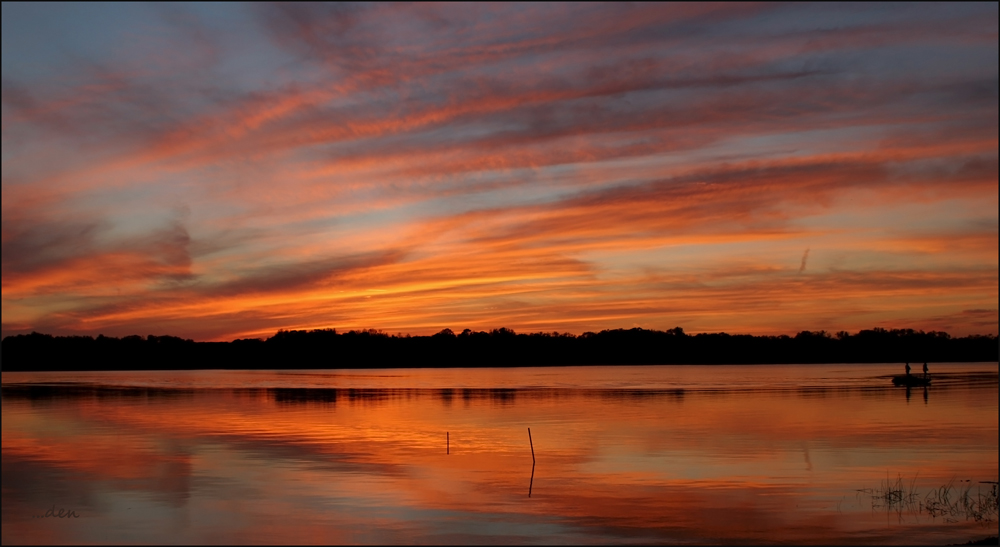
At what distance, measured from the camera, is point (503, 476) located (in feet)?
97.3

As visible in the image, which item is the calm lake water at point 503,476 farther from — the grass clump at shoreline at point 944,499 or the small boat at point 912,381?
the small boat at point 912,381

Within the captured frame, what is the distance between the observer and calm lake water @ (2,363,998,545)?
21.4m

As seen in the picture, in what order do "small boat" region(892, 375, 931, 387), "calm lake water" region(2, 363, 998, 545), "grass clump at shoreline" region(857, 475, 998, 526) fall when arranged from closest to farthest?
"calm lake water" region(2, 363, 998, 545) < "grass clump at shoreline" region(857, 475, 998, 526) < "small boat" region(892, 375, 931, 387)

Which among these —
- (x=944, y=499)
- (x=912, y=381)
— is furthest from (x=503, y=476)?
(x=912, y=381)

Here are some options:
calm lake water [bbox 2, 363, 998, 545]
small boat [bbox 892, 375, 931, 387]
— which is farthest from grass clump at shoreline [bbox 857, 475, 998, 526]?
small boat [bbox 892, 375, 931, 387]

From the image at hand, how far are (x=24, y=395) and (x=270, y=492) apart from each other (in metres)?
66.9

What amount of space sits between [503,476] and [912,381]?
6879 cm

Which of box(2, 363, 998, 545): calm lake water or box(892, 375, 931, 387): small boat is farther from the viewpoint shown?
box(892, 375, 931, 387): small boat

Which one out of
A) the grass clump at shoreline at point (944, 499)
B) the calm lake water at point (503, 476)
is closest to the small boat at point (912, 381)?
the calm lake water at point (503, 476)

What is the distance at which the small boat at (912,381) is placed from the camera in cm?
8404

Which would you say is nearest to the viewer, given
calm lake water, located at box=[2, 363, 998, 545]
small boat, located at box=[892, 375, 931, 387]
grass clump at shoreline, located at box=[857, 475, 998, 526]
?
calm lake water, located at box=[2, 363, 998, 545]

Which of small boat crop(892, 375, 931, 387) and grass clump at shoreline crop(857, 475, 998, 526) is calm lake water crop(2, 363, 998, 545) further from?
small boat crop(892, 375, 931, 387)

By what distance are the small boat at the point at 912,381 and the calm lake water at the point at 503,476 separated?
88.9 ft

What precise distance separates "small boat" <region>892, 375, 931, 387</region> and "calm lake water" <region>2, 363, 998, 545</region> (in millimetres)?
27084
